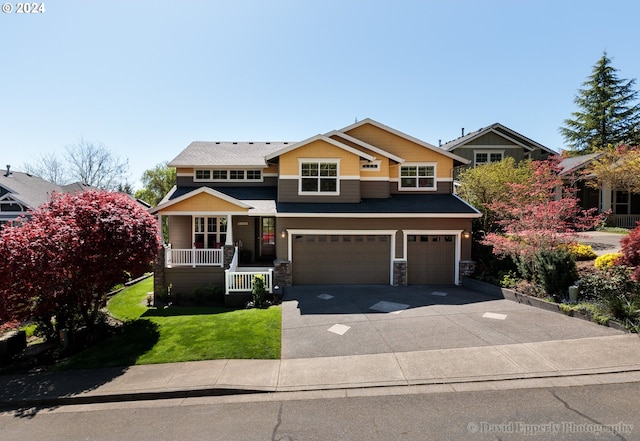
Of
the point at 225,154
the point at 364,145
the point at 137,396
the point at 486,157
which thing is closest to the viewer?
the point at 137,396

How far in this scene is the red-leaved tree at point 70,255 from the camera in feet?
26.9

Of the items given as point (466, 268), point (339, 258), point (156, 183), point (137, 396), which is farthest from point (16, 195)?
point (466, 268)

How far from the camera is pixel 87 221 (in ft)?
29.6

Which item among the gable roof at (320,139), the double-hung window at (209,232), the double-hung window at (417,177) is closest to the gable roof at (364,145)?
the gable roof at (320,139)

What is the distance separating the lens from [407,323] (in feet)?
30.9

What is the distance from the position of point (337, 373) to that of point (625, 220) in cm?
2599

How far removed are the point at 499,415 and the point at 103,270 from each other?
1009 centimetres

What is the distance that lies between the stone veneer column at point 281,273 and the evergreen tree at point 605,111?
3591cm

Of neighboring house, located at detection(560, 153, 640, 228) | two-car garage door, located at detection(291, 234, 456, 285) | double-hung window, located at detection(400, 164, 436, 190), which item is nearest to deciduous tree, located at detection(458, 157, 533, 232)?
double-hung window, located at detection(400, 164, 436, 190)

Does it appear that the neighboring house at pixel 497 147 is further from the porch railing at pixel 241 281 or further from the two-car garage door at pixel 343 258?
the porch railing at pixel 241 281

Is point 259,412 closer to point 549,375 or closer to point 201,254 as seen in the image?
point 549,375

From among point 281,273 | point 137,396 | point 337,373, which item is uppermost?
point 281,273

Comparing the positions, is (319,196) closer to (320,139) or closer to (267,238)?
(320,139)

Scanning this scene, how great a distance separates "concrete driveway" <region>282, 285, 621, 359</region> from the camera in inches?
312
